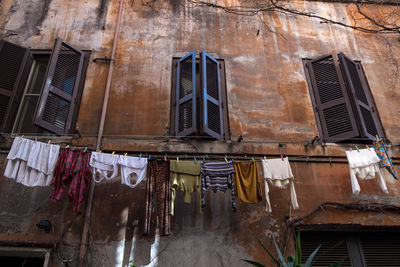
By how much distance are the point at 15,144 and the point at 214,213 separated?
9.96 ft

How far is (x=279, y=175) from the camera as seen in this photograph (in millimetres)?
5277

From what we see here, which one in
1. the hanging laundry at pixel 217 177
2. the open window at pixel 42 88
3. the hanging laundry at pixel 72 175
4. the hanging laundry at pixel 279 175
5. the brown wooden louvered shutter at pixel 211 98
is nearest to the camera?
the hanging laundry at pixel 72 175

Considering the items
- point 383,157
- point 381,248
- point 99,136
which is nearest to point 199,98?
point 99,136

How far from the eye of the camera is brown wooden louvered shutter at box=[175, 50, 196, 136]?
619cm

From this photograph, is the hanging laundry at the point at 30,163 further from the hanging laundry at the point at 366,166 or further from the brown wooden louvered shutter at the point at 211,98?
the hanging laundry at the point at 366,166

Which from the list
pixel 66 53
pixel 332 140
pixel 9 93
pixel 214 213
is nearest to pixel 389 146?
pixel 332 140

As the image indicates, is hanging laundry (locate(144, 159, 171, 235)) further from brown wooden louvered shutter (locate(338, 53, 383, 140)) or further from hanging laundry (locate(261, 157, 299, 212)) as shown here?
brown wooden louvered shutter (locate(338, 53, 383, 140))

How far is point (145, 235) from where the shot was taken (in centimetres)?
519

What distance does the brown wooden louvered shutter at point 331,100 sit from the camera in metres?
6.37

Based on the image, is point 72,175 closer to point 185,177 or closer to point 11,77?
point 185,177

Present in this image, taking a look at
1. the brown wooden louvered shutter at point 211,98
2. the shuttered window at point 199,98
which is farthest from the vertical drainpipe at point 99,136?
the brown wooden louvered shutter at point 211,98

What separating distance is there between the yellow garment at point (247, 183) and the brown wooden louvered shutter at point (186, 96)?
1.16 m

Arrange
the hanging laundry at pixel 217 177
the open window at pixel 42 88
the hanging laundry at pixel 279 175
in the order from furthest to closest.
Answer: the open window at pixel 42 88 < the hanging laundry at pixel 279 175 < the hanging laundry at pixel 217 177

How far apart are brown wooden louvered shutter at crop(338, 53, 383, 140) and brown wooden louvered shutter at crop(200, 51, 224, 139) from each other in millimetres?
2384
